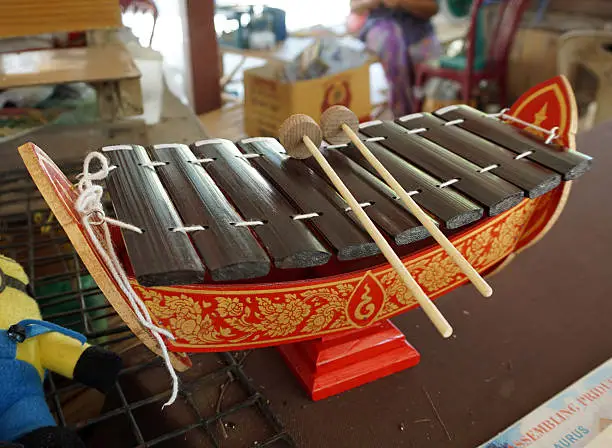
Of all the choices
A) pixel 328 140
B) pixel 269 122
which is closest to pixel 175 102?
pixel 269 122

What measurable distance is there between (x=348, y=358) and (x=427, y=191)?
30 centimetres

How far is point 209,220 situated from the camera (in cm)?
70

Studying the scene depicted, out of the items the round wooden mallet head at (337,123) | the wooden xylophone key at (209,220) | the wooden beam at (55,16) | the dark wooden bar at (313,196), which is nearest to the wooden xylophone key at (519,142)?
the round wooden mallet head at (337,123)

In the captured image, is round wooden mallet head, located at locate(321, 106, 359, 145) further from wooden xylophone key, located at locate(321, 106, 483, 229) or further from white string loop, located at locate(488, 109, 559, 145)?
white string loop, located at locate(488, 109, 559, 145)

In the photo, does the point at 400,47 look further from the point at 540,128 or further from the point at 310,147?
the point at 310,147

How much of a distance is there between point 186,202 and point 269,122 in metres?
1.43

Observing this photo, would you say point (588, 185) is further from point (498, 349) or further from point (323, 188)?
point (323, 188)

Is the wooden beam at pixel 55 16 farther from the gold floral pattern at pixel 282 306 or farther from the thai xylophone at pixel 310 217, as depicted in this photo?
the gold floral pattern at pixel 282 306

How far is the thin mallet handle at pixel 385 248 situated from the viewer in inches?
22.9

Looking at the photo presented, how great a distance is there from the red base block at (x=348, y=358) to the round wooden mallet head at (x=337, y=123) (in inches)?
12.5

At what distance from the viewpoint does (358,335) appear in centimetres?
92

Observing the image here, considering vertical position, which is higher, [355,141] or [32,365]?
[355,141]

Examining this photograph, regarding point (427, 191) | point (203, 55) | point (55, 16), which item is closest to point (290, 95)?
point (203, 55)

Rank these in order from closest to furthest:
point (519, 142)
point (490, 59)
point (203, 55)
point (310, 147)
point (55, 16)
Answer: point (310, 147), point (519, 142), point (55, 16), point (203, 55), point (490, 59)
